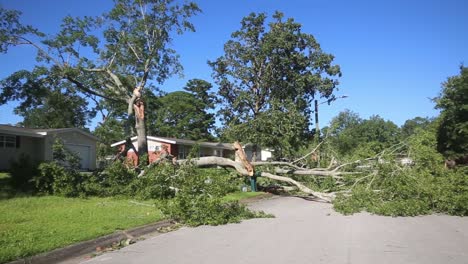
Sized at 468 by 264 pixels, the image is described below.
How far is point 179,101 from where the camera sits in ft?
190

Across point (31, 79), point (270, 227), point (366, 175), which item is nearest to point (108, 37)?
point (31, 79)

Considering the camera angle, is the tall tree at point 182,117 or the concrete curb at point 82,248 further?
the tall tree at point 182,117

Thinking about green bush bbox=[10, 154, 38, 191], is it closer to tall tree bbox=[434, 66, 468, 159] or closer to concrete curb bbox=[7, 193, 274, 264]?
concrete curb bbox=[7, 193, 274, 264]

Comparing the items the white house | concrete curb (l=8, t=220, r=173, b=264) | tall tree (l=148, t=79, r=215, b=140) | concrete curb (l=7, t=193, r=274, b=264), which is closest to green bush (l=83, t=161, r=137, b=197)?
concrete curb (l=7, t=193, r=274, b=264)

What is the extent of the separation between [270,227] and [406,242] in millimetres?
3191

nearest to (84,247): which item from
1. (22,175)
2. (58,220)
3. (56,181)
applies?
(58,220)

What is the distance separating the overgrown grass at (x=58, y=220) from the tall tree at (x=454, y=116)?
83.8 ft

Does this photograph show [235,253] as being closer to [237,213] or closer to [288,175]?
[237,213]

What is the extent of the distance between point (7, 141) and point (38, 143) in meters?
2.70

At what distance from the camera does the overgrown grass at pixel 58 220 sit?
739cm

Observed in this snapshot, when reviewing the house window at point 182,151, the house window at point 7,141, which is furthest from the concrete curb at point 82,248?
the house window at point 182,151

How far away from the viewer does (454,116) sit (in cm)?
3186

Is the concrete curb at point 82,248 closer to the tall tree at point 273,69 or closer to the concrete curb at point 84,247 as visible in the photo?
the concrete curb at point 84,247

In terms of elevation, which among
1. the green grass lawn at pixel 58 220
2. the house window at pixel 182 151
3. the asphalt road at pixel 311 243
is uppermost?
the house window at pixel 182 151
